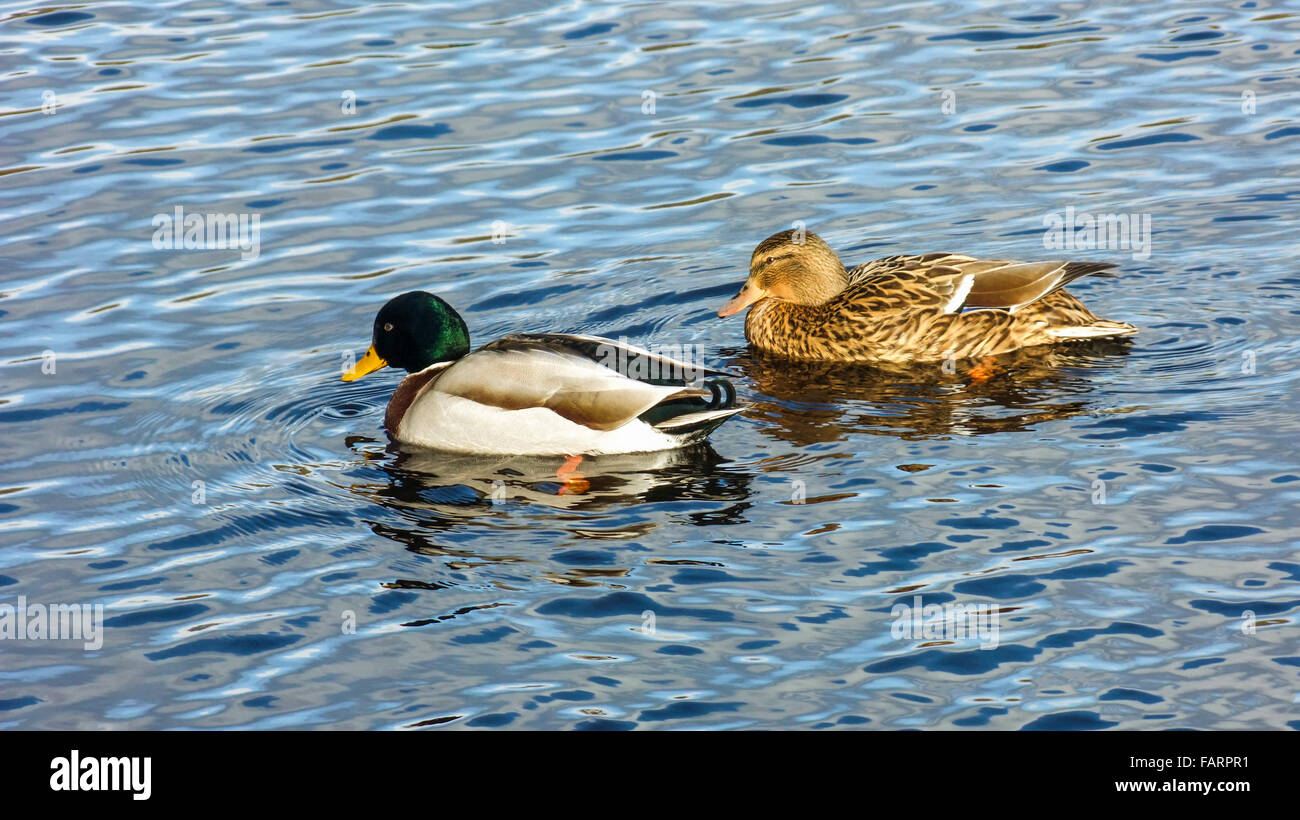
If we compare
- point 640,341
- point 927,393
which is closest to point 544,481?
point 640,341

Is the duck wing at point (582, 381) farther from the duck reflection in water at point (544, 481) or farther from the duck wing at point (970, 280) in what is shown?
the duck wing at point (970, 280)

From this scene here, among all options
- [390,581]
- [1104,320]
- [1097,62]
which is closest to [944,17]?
[1097,62]

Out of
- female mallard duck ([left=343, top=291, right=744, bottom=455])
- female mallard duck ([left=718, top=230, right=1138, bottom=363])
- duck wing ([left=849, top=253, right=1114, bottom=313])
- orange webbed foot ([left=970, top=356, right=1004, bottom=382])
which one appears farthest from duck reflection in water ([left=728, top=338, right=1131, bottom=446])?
female mallard duck ([left=343, top=291, right=744, bottom=455])

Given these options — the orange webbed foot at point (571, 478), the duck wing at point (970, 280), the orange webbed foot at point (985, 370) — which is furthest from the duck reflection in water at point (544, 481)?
the duck wing at point (970, 280)

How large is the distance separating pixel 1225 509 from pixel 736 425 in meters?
3.15

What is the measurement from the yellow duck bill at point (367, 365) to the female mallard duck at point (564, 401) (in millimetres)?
560

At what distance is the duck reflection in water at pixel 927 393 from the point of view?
9.73m

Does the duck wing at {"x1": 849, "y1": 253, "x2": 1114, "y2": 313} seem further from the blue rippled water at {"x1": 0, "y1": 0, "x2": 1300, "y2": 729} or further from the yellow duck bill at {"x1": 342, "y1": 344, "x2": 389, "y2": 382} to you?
the yellow duck bill at {"x1": 342, "y1": 344, "x2": 389, "y2": 382}

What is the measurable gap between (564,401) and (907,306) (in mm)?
2786

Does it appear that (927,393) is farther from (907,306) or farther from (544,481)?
(544,481)

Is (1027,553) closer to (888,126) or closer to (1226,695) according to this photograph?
(1226,695)

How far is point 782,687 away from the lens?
22.5 ft

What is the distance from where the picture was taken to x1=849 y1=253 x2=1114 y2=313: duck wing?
10.9m

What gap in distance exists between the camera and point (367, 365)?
35.0ft
